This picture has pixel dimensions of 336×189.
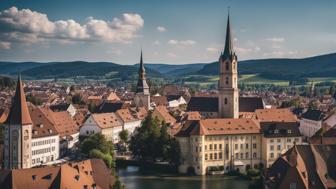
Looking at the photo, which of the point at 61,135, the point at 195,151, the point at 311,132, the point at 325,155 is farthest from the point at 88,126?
the point at 325,155

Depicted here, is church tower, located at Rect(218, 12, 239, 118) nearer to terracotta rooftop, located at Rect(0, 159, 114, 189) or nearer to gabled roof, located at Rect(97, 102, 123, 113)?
gabled roof, located at Rect(97, 102, 123, 113)

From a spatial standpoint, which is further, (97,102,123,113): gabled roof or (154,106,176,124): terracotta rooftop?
(97,102,123,113): gabled roof

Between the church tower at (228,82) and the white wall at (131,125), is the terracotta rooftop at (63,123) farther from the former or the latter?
the church tower at (228,82)

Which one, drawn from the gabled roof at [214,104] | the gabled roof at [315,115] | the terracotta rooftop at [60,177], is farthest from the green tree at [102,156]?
the gabled roof at [315,115]

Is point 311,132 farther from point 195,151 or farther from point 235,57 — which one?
point 195,151

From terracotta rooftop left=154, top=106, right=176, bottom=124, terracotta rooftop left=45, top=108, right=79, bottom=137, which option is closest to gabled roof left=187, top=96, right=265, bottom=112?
terracotta rooftop left=154, top=106, right=176, bottom=124

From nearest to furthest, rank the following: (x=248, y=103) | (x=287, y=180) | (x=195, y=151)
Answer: (x=287, y=180) → (x=195, y=151) → (x=248, y=103)
